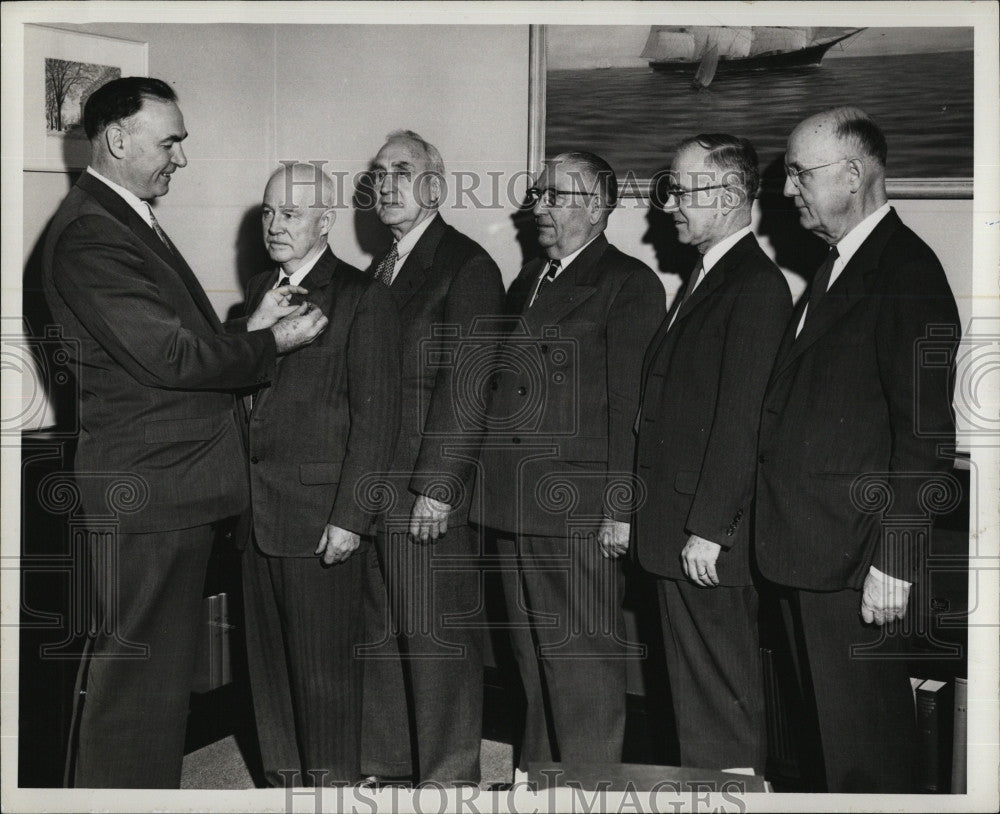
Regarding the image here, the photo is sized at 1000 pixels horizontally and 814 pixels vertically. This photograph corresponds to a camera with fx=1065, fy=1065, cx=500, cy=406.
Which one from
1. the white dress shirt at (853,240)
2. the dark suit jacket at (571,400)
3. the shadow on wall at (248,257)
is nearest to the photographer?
the white dress shirt at (853,240)

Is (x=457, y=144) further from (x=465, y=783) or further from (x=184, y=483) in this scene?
(x=465, y=783)

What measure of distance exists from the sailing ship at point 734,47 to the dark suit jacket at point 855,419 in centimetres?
61

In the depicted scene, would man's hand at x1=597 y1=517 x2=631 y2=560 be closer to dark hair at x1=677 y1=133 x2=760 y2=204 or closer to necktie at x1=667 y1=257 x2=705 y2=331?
necktie at x1=667 y1=257 x2=705 y2=331

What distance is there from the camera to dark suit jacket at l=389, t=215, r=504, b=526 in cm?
311

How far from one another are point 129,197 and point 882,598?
2309 mm

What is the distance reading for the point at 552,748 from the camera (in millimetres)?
3236

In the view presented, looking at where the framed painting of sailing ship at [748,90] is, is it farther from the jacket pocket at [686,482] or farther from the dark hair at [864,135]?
the jacket pocket at [686,482]

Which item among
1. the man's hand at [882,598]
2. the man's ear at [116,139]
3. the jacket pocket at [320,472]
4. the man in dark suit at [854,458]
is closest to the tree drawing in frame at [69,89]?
the man's ear at [116,139]

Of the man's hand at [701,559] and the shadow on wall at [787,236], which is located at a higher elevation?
the shadow on wall at [787,236]

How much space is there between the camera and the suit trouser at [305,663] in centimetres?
307

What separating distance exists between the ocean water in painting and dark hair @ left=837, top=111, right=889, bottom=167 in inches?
4.3

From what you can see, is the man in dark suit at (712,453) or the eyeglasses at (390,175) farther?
the eyeglasses at (390,175)

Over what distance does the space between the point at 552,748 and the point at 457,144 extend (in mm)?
1862

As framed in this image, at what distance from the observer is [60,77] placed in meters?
3.16
